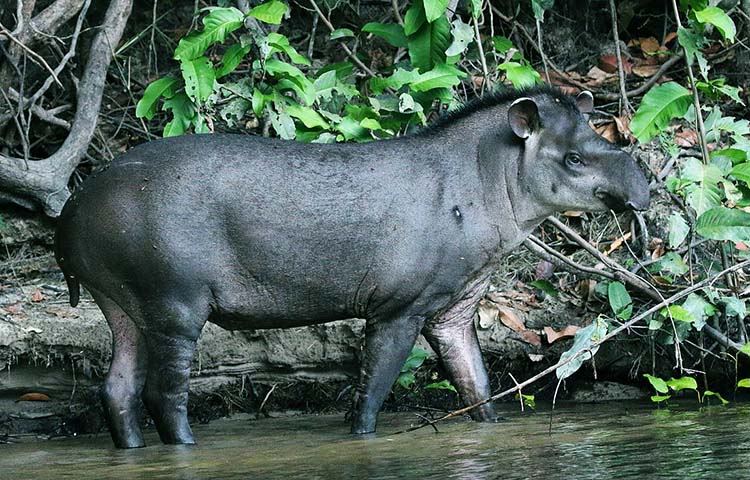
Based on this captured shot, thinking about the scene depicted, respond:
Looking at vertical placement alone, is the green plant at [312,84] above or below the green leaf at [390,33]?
below

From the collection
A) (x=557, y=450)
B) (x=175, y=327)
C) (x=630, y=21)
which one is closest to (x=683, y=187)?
(x=557, y=450)

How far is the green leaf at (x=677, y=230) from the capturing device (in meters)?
7.77

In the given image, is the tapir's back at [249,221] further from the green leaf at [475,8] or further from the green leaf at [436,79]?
the green leaf at [475,8]

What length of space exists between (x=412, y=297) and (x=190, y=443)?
58.3 inches

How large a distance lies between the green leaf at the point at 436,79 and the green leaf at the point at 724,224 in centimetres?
173

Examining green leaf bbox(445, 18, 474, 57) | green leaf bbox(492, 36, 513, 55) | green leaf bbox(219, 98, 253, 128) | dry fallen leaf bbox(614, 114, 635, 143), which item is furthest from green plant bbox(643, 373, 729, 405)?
green leaf bbox(219, 98, 253, 128)

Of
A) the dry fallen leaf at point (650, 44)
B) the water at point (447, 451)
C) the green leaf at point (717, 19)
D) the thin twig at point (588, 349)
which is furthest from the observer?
the dry fallen leaf at point (650, 44)

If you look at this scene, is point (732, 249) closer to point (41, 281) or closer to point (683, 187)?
point (683, 187)

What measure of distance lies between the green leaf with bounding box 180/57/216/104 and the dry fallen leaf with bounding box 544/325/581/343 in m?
2.68

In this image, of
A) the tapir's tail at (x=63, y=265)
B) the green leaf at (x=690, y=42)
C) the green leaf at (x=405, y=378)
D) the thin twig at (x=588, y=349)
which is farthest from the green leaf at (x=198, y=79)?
the green leaf at (x=690, y=42)

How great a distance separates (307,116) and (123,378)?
2049 mm

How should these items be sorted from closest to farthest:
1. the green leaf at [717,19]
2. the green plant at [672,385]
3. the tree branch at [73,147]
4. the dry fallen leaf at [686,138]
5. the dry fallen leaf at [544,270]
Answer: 1. the green plant at [672,385]
2. the green leaf at [717,19]
3. the tree branch at [73,147]
4. the dry fallen leaf at [544,270]
5. the dry fallen leaf at [686,138]

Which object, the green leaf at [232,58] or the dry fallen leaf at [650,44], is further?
the dry fallen leaf at [650,44]

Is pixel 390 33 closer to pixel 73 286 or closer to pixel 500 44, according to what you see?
pixel 500 44
